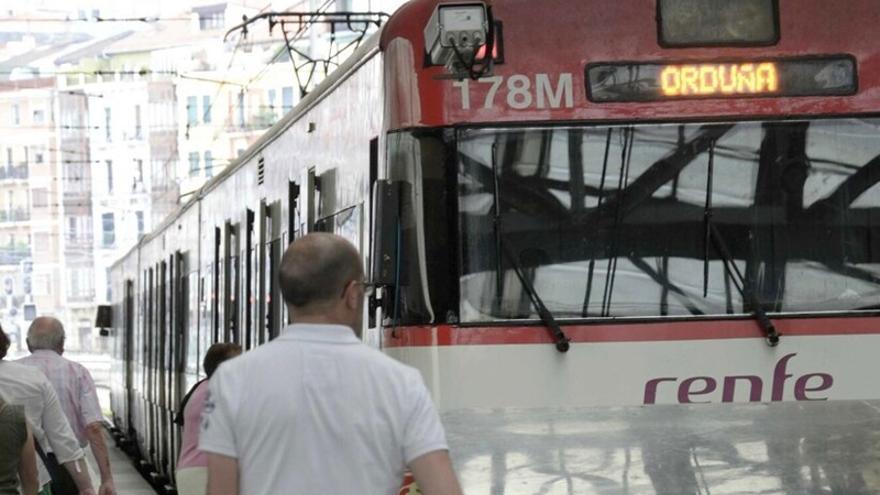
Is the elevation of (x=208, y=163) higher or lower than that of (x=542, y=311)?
higher

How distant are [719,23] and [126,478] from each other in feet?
61.2

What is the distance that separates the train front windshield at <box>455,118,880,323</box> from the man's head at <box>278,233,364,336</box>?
10.3ft

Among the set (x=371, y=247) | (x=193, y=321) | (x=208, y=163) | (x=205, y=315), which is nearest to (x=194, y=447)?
(x=371, y=247)

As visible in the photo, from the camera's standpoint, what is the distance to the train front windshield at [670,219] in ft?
26.9

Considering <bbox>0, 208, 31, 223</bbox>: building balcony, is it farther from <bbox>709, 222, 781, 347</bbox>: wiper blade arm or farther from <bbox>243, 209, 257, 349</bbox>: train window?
<bbox>709, 222, 781, 347</bbox>: wiper blade arm

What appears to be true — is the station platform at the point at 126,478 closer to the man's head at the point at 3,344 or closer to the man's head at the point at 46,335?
the man's head at the point at 46,335

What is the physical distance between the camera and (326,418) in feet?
16.1

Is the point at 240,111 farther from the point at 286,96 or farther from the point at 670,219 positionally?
the point at 670,219

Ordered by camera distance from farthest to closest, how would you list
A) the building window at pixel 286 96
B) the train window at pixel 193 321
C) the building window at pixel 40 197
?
1. the building window at pixel 40 197
2. the building window at pixel 286 96
3. the train window at pixel 193 321

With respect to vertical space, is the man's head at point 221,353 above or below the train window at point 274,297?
→ below

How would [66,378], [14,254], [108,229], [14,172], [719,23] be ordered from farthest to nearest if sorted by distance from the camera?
[14,254]
[14,172]
[108,229]
[66,378]
[719,23]

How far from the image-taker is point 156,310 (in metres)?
23.5

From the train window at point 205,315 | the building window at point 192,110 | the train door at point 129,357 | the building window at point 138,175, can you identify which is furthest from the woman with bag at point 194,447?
the building window at point 138,175

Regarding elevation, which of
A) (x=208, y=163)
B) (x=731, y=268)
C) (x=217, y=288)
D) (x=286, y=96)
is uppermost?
(x=286, y=96)
